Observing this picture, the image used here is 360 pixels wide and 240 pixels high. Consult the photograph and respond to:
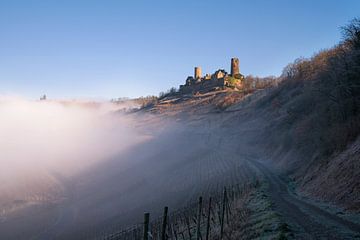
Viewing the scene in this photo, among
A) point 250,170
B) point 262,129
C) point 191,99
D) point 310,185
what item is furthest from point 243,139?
point 191,99

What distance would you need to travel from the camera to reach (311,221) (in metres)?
21.2

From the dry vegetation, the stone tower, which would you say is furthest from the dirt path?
the stone tower

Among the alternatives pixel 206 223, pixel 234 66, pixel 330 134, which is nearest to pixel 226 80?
pixel 234 66

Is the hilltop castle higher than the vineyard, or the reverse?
the hilltop castle

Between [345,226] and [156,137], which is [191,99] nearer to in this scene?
[156,137]

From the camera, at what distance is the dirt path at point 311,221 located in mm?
17953

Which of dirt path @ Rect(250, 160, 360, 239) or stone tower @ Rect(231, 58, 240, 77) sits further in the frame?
stone tower @ Rect(231, 58, 240, 77)

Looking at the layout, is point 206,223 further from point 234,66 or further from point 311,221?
point 234,66

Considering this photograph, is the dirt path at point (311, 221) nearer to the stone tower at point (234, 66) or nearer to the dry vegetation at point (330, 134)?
the dry vegetation at point (330, 134)

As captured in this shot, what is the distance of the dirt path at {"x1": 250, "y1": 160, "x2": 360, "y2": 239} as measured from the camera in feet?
58.9

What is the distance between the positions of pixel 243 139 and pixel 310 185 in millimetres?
54380

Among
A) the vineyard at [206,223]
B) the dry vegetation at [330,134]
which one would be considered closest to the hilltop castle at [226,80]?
the dry vegetation at [330,134]

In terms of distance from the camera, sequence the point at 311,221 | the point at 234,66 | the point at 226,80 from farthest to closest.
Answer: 1. the point at 234,66
2. the point at 226,80
3. the point at 311,221

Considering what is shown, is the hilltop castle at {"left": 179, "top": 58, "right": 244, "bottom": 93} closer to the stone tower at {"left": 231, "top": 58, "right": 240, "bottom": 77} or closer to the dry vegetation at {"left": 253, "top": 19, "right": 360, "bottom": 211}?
the stone tower at {"left": 231, "top": 58, "right": 240, "bottom": 77}
